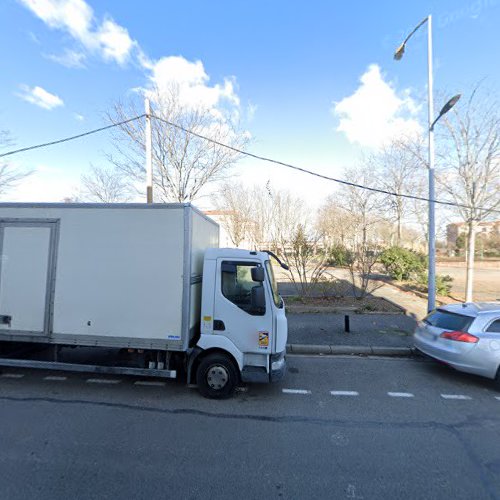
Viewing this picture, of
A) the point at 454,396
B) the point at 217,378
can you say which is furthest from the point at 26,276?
the point at 454,396

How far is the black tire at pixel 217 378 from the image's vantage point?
420 cm

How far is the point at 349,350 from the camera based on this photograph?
6500 millimetres

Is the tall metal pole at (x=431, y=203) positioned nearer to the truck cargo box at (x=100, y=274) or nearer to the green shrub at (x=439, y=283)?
the green shrub at (x=439, y=283)

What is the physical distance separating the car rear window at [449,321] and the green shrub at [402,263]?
37.8 feet

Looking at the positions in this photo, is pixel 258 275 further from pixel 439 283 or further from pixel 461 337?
pixel 439 283

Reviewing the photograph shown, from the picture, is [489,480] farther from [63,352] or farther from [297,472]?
[63,352]

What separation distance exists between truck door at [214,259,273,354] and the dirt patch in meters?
5.85

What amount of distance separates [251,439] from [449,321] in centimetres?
423

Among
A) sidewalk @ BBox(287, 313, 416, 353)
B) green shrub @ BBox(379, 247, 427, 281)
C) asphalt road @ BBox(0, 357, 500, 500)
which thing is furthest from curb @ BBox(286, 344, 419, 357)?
green shrub @ BBox(379, 247, 427, 281)

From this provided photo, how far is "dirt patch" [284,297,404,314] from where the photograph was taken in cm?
983

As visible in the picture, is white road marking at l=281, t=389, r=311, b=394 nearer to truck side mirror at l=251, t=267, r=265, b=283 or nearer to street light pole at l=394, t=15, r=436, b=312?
truck side mirror at l=251, t=267, r=265, b=283

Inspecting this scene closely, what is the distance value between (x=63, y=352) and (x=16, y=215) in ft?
9.31

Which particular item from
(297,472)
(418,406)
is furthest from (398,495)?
(418,406)

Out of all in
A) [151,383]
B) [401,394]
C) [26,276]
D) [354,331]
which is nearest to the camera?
[26,276]
